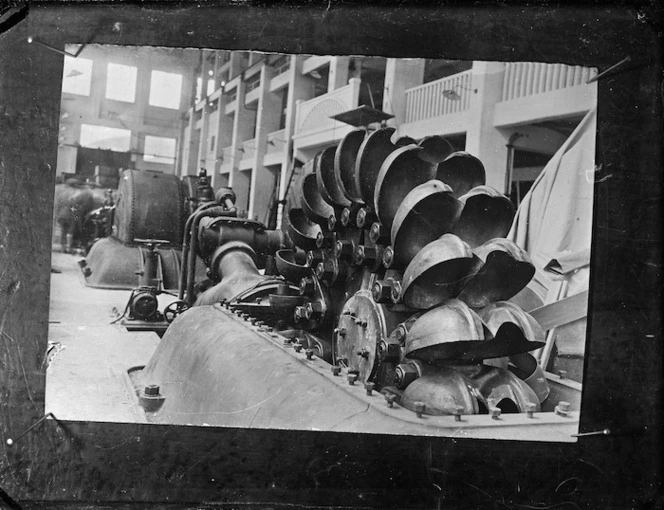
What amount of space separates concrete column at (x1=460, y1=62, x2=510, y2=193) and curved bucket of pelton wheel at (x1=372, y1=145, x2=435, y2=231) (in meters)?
0.34

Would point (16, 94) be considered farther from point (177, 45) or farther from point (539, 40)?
point (539, 40)

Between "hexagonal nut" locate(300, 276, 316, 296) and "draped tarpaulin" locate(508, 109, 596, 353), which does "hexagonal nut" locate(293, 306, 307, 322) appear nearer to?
"hexagonal nut" locate(300, 276, 316, 296)

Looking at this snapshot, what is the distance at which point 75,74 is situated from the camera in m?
1.97

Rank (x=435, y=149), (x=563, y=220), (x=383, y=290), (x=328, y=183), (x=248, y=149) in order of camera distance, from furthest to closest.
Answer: (x=248, y=149), (x=328, y=183), (x=563, y=220), (x=435, y=149), (x=383, y=290)

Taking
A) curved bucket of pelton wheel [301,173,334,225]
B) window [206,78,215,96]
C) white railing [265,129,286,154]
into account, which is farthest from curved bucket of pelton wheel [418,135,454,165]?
white railing [265,129,286,154]

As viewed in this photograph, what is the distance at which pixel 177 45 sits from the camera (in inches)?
77.4

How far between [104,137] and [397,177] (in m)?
1.25

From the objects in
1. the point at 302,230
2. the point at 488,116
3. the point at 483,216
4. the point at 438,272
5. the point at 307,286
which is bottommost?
the point at 307,286

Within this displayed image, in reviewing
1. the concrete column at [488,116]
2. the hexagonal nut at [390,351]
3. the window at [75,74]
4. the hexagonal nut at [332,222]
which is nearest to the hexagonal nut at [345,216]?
the hexagonal nut at [332,222]

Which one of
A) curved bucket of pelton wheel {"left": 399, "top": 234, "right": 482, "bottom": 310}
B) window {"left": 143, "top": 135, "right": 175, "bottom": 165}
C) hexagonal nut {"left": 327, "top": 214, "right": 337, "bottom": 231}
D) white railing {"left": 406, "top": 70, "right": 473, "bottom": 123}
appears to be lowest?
curved bucket of pelton wheel {"left": 399, "top": 234, "right": 482, "bottom": 310}

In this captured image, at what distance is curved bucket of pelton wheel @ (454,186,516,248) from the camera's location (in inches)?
95.2

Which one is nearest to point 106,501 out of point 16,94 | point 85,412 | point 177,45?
point 85,412

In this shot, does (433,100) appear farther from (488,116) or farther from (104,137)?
(104,137)

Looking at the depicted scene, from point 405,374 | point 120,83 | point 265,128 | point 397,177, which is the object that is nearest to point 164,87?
point 120,83
